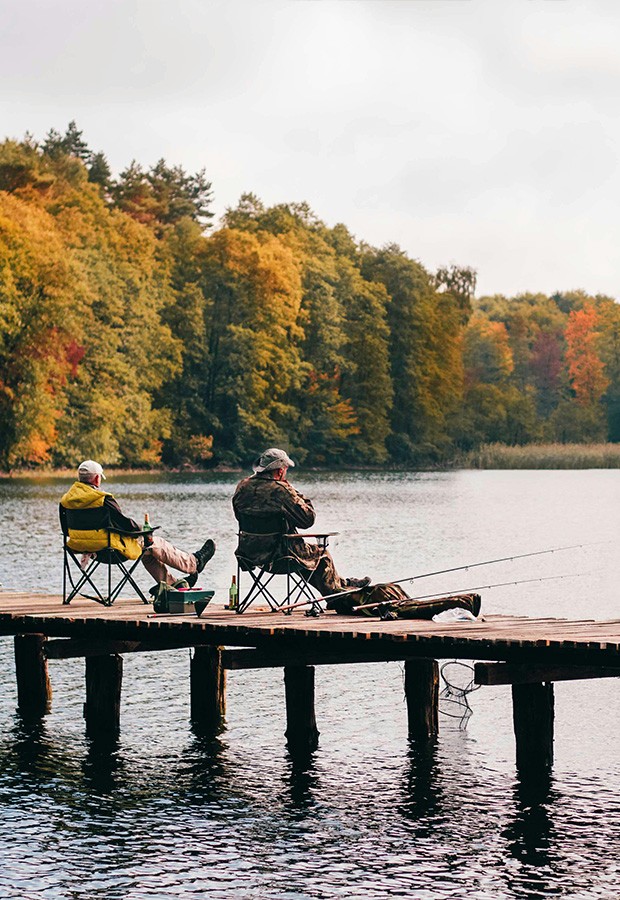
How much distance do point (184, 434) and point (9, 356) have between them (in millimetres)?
17979

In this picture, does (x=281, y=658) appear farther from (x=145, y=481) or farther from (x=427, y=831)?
(x=145, y=481)

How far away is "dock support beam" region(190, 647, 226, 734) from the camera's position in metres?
15.3

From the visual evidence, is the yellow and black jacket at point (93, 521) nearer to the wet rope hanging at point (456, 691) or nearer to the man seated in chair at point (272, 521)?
the man seated in chair at point (272, 521)

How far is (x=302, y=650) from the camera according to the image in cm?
1377

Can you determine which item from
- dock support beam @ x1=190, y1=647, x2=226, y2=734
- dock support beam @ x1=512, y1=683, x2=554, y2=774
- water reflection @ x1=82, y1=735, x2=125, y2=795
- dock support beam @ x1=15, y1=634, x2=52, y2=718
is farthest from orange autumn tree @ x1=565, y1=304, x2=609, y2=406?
dock support beam @ x1=512, y1=683, x2=554, y2=774

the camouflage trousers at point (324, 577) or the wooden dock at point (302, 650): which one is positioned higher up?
the camouflage trousers at point (324, 577)

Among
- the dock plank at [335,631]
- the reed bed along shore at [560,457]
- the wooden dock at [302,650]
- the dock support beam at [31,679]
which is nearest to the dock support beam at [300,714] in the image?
the wooden dock at [302,650]

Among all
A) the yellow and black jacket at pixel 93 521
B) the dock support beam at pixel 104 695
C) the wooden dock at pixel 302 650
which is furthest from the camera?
the dock support beam at pixel 104 695

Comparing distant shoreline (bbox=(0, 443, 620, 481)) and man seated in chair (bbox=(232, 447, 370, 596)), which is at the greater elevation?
man seated in chair (bbox=(232, 447, 370, 596))

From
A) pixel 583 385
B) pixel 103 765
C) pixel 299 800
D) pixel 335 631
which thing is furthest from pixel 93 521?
pixel 583 385

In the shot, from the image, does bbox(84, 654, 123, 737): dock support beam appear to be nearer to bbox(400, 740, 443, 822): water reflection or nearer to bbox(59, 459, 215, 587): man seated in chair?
bbox(59, 459, 215, 587): man seated in chair

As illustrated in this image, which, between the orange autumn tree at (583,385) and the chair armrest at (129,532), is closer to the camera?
the chair armrest at (129,532)

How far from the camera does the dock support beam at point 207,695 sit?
15.3 m

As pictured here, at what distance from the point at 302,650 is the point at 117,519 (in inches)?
88.8
